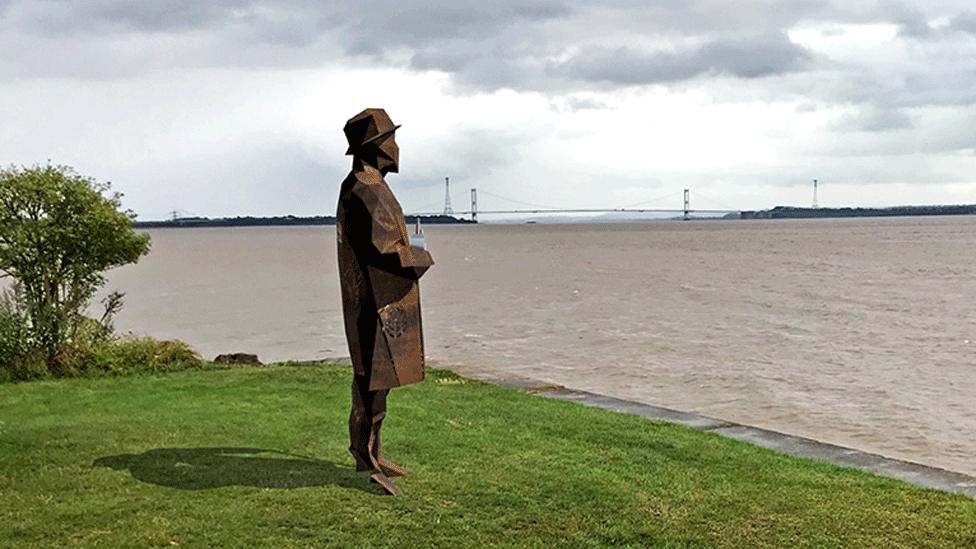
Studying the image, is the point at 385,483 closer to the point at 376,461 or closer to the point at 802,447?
the point at 376,461

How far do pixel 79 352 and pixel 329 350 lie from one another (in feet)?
33.2

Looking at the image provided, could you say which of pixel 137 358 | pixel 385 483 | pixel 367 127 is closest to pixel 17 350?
pixel 137 358

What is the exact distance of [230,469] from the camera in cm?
824

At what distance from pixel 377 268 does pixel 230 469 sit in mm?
2279

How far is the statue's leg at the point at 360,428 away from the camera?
8.02m

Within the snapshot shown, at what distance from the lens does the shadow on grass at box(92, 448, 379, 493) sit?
787cm

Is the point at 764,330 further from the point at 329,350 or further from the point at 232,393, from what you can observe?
the point at 232,393

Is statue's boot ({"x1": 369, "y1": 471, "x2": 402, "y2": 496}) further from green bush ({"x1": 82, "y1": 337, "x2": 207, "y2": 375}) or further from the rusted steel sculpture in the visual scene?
green bush ({"x1": 82, "y1": 337, "x2": 207, "y2": 375})

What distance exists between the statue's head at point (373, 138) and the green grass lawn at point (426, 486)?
2.69m

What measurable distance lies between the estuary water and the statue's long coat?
8651 mm

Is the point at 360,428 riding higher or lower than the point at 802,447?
higher

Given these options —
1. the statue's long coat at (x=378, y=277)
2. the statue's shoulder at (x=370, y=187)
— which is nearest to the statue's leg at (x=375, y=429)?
the statue's long coat at (x=378, y=277)

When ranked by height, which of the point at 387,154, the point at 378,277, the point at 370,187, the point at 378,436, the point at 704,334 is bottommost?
the point at 704,334

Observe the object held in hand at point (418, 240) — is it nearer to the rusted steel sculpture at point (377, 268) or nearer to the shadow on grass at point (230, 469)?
the rusted steel sculpture at point (377, 268)
